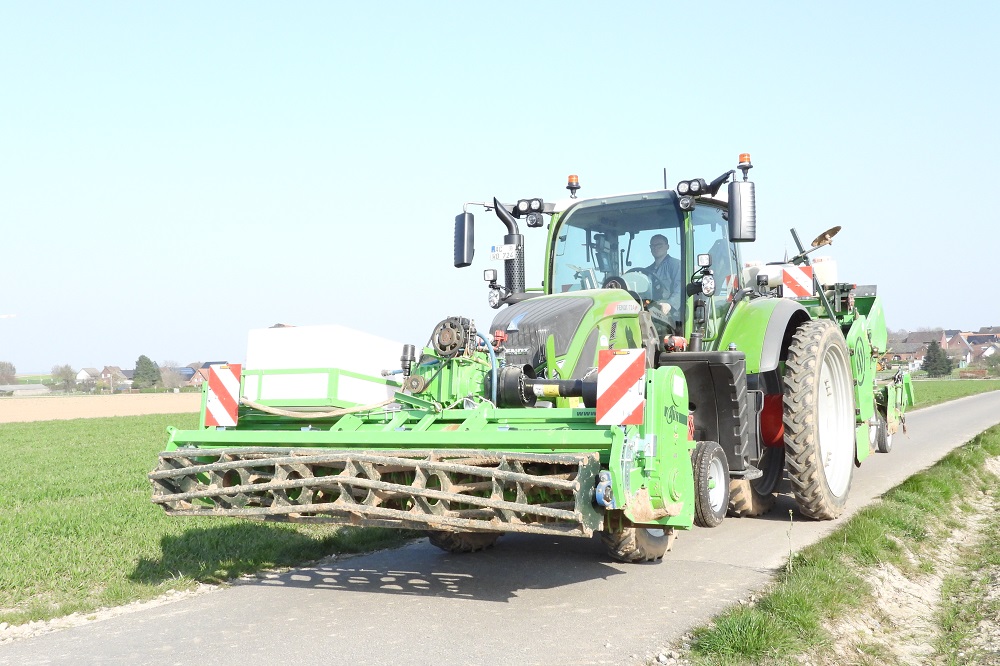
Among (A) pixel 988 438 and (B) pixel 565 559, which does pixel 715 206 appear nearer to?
(B) pixel 565 559

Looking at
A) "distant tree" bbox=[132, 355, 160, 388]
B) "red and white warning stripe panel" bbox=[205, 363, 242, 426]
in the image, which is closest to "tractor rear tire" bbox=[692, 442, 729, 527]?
"red and white warning stripe panel" bbox=[205, 363, 242, 426]

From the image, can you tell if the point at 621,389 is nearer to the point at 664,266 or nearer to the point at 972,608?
the point at 972,608

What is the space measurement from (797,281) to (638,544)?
4855 mm

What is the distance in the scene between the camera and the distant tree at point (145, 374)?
90250mm

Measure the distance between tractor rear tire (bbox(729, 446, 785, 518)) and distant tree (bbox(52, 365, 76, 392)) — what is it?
341 ft

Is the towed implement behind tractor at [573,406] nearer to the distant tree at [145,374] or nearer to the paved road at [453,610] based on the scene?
the paved road at [453,610]

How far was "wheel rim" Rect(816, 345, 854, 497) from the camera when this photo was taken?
313 inches

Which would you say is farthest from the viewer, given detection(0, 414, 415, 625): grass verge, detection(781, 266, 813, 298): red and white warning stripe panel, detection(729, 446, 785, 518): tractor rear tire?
detection(781, 266, 813, 298): red and white warning stripe panel

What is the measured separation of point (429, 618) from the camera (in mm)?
4895

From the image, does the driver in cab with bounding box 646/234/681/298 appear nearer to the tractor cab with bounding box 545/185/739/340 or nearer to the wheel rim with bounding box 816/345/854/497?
the tractor cab with bounding box 545/185/739/340

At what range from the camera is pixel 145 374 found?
9156 cm

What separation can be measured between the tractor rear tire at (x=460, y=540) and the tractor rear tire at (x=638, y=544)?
38.2 inches

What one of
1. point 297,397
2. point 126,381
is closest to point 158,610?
point 297,397

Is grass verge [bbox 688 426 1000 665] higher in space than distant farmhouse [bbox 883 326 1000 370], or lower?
lower
